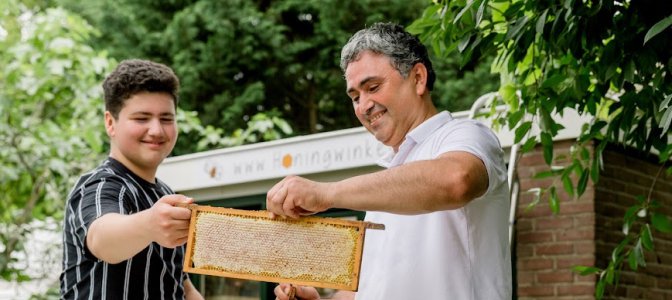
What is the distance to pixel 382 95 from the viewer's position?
2.75 meters

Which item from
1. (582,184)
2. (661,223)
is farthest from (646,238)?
(582,184)

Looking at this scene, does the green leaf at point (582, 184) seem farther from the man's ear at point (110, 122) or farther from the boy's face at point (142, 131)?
the man's ear at point (110, 122)

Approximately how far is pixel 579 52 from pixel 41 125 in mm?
6870

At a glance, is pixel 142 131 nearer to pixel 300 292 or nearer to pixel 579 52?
pixel 300 292

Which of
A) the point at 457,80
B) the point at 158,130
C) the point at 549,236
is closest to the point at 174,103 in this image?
the point at 158,130

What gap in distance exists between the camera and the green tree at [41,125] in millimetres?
9336

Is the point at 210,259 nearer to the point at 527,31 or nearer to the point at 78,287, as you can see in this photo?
the point at 78,287

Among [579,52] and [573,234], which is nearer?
[579,52]

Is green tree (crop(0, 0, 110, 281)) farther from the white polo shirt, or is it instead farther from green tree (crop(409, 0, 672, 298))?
the white polo shirt

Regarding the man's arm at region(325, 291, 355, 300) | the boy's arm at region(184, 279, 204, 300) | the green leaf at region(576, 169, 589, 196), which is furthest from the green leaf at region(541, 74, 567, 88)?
the boy's arm at region(184, 279, 204, 300)

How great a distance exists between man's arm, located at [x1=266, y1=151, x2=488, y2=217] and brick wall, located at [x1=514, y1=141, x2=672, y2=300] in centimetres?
500

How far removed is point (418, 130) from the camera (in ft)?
9.05

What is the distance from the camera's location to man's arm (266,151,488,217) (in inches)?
89.4

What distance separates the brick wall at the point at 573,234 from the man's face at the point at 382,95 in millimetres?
4570
